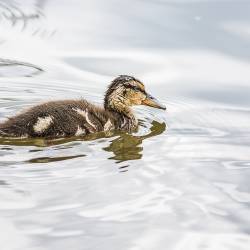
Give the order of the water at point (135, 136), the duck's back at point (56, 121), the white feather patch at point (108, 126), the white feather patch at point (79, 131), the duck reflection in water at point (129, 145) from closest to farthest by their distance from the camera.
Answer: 1. the water at point (135, 136)
2. the duck reflection in water at point (129, 145)
3. the duck's back at point (56, 121)
4. the white feather patch at point (79, 131)
5. the white feather patch at point (108, 126)

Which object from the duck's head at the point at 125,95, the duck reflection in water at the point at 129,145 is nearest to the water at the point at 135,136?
the duck reflection in water at the point at 129,145

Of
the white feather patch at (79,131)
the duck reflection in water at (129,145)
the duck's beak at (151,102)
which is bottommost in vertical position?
the duck reflection in water at (129,145)

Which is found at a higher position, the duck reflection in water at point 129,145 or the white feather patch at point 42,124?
the white feather patch at point 42,124

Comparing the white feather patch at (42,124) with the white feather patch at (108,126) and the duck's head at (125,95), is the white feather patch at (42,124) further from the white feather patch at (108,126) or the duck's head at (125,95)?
the duck's head at (125,95)

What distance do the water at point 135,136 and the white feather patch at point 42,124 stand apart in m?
0.09

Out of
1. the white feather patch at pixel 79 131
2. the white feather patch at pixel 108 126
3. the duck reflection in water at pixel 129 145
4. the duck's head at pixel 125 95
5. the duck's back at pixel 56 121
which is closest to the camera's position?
the duck reflection in water at pixel 129 145

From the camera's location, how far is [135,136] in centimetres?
586

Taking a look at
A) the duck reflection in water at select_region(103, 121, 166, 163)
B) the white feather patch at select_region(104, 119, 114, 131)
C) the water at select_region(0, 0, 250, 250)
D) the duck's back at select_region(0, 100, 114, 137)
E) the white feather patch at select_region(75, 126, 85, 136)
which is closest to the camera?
the water at select_region(0, 0, 250, 250)

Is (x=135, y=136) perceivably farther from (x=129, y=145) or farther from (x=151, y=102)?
(x=151, y=102)

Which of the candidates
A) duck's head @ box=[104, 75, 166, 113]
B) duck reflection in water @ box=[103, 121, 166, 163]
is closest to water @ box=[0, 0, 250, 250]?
duck reflection in water @ box=[103, 121, 166, 163]

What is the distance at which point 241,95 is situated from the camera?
673cm

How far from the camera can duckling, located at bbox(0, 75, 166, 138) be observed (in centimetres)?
546

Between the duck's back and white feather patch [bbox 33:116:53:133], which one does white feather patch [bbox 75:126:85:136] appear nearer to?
the duck's back

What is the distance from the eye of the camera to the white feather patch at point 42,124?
5453 mm
